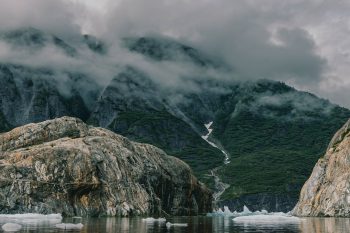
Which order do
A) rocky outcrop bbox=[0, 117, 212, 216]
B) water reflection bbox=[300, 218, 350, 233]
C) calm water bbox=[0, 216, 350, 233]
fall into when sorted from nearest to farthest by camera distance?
1. calm water bbox=[0, 216, 350, 233]
2. water reflection bbox=[300, 218, 350, 233]
3. rocky outcrop bbox=[0, 117, 212, 216]

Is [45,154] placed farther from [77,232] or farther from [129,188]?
[77,232]

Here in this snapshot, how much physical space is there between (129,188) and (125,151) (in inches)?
724

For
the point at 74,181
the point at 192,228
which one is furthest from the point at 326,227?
the point at 74,181

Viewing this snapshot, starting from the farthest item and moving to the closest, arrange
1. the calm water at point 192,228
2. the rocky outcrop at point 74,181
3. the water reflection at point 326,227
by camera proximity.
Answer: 1. the rocky outcrop at point 74,181
2. the water reflection at point 326,227
3. the calm water at point 192,228

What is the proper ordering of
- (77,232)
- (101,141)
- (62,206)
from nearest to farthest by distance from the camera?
(77,232), (62,206), (101,141)

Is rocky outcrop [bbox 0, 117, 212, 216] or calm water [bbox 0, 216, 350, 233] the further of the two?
rocky outcrop [bbox 0, 117, 212, 216]

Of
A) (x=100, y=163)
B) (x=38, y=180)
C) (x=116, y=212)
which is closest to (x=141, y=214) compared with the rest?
(x=116, y=212)

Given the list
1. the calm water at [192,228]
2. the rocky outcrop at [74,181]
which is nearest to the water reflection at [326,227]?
the calm water at [192,228]

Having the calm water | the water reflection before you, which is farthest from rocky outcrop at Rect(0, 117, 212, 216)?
the water reflection

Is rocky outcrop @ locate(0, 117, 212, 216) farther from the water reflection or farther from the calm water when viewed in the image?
the water reflection

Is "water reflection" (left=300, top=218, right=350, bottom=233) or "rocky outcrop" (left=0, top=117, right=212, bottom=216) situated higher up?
"rocky outcrop" (left=0, top=117, right=212, bottom=216)

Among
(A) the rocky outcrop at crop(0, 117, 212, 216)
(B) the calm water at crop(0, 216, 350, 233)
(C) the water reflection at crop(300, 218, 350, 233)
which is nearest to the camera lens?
(B) the calm water at crop(0, 216, 350, 233)

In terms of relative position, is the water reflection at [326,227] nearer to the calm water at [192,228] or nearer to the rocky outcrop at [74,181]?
the calm water at [192,228]

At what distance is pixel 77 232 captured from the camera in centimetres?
8344
